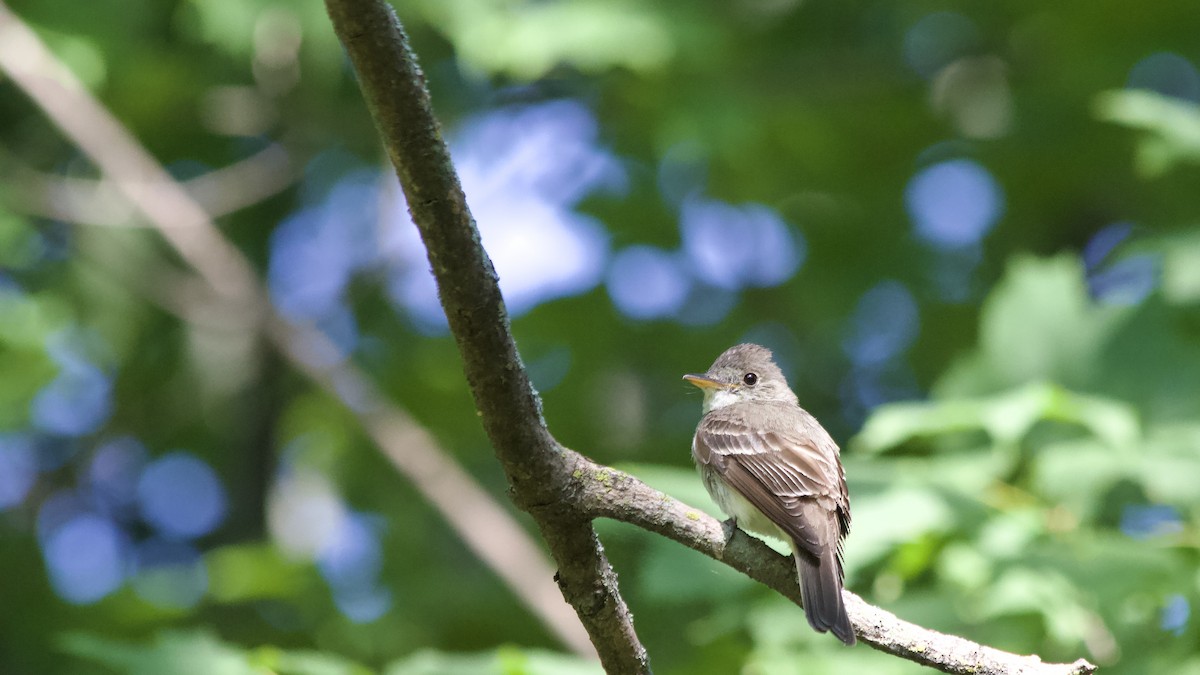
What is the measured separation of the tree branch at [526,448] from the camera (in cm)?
210

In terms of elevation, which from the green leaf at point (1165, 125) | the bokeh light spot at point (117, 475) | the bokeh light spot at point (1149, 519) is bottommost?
the bokeh light spot at point (1149, 519)

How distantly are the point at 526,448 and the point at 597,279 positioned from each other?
7.16 m

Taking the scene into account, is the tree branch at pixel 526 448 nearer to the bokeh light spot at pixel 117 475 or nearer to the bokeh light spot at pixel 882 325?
the bokeh light spot at pixel 882 325

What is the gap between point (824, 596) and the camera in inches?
123

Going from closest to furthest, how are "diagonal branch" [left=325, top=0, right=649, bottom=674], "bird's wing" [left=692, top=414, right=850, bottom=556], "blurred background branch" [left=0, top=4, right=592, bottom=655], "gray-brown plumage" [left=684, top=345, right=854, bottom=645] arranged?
"diagonal branch" [left=325, top=0, right=649, bottom=674], "gray-brown plumage" [left=684, top=345, right=854, bottom=645], "bird's wing" [left=692, top=414, right=850, bottom=556], "blurred background branch" [left=0, top=4, right=592, bottom=655]

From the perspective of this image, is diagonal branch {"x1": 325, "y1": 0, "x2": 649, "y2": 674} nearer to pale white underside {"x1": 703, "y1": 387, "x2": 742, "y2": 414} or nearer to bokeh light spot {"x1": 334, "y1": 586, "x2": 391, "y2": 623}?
pale white underside {"x1": 703, "y1": 387, "x2": 742, "y2": 414}

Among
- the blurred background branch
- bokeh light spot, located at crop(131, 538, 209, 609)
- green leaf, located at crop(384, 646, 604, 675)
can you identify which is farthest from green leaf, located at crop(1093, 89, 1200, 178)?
bokeh light spot, located at crop(131, 538, 209, 609)

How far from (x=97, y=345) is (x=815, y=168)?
596cm

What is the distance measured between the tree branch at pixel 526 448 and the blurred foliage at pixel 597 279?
235 centimetres

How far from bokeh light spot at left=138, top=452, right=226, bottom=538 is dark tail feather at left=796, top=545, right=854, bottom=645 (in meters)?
8.44

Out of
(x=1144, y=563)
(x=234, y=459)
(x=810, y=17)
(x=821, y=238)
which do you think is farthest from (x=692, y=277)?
(x=1144, y=563)

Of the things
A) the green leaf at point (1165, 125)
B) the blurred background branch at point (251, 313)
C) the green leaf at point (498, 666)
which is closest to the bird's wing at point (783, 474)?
the green leaf at point (498, 666)

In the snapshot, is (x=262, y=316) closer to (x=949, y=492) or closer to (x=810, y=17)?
(x=810, y=17)

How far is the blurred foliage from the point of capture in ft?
19.6
